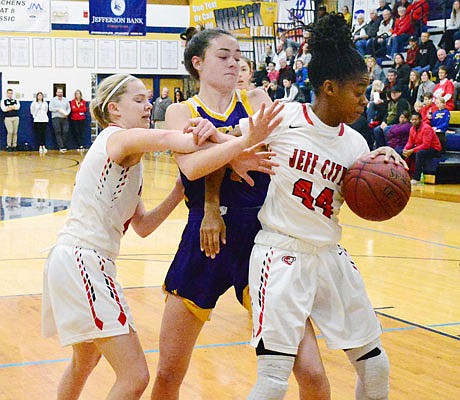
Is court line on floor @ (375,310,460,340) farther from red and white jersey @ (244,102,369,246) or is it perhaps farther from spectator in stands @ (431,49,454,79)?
spectator in stands @ (431,49,454,79)

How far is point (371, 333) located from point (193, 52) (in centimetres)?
145

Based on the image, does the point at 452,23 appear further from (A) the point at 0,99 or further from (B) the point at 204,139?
(B) the point at 204,139

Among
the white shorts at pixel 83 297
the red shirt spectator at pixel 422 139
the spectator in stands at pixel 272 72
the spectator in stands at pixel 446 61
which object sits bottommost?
the red shirt spectator at pixel 422 139

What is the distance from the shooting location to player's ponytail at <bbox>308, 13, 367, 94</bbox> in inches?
121

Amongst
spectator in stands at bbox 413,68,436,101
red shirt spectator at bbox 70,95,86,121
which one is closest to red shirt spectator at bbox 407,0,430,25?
spectator in stands at bbox 413,68,436,101

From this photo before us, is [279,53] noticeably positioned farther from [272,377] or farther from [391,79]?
[272,377]

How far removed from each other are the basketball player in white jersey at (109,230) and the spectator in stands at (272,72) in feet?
58.2

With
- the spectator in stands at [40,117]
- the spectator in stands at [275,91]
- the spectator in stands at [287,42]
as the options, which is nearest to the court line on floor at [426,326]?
the spectator in stands at [275,91]

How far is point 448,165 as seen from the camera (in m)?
15.2

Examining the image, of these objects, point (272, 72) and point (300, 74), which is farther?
point (272, 72)

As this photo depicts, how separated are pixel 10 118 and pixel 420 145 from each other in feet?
44.8

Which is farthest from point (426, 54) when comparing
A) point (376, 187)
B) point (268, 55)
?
point (376, 187)

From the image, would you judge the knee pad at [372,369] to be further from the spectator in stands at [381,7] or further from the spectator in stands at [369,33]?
the spectator in stands at [381,7]

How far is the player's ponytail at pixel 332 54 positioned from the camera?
308 centimetres
